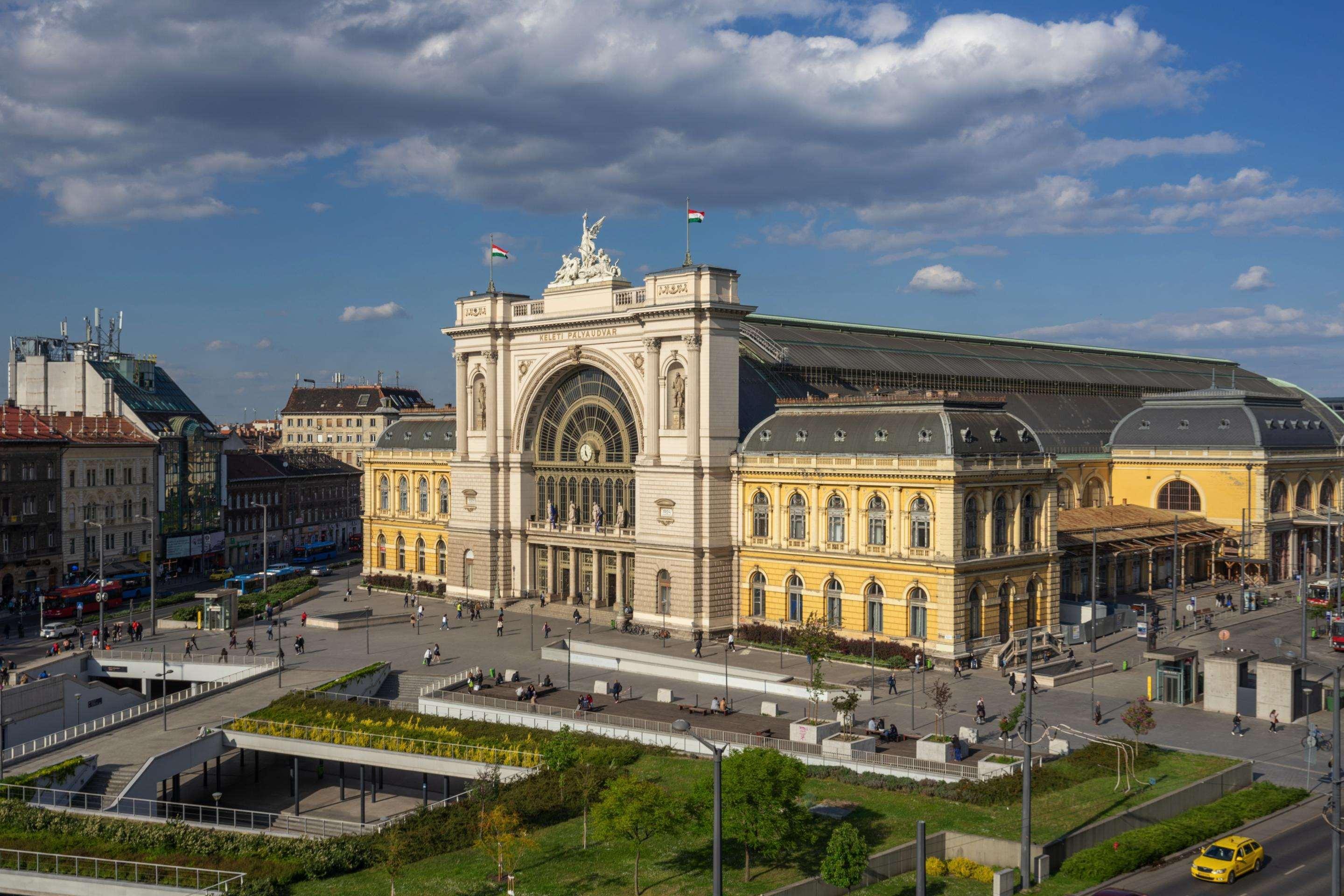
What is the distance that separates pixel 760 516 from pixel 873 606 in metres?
10.9

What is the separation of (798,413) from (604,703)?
92.0 ft

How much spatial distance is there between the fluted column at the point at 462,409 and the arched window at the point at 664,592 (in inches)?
942

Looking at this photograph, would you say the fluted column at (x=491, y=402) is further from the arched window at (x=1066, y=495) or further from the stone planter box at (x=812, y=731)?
the stone planter box at (x=812, y=731)

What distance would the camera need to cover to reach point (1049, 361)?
12719cm

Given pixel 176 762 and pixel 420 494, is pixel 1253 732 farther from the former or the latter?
pixel 420 494

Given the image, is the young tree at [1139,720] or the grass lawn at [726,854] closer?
the grass lawn at [726,854]

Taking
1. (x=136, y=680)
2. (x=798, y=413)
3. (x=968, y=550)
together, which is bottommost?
(x=136, y=680)

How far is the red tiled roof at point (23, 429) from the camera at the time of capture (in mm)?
108625

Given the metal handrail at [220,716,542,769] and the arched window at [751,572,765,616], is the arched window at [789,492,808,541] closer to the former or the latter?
the arched window at [751,572,765,616]

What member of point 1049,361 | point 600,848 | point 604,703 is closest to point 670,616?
point 604,703

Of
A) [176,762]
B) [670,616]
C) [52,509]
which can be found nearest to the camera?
[176,762]

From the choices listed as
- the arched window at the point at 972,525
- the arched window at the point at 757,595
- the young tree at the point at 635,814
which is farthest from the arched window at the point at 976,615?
the young tree at the point at 635,814

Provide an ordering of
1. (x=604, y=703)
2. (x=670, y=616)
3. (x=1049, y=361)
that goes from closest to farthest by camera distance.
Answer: (x=604, y=703) → (x=670, y=616) → (x=1049, y=361)

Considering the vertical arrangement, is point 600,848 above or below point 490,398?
below
